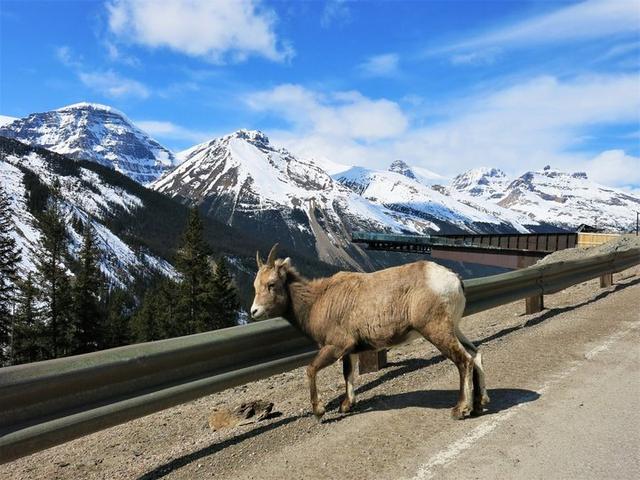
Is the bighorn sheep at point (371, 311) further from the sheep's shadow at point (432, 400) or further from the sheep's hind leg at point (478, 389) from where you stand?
the sheep's shadow at point (432, 400)

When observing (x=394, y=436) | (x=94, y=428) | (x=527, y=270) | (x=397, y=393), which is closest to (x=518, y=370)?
(x=397, y=393)

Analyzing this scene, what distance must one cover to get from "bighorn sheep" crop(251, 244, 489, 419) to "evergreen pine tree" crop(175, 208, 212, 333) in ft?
138

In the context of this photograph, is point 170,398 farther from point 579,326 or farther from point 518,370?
point 579,326

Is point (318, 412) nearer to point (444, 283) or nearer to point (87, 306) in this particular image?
point (444, 283)

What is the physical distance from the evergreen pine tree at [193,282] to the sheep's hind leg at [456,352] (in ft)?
142

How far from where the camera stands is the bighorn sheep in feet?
18.2

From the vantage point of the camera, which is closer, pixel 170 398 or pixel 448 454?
pixel 448 454

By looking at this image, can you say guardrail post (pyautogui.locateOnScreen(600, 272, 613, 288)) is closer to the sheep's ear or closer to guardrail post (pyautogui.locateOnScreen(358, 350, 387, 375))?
guardrail post (pyautogui.locateOnScreen(358, 350, 387, 375))

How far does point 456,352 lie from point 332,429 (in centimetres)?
151

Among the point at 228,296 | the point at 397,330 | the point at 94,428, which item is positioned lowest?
the point at 228,296

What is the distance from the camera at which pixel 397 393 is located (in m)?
6.42

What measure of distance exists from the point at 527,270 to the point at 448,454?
7.15 m

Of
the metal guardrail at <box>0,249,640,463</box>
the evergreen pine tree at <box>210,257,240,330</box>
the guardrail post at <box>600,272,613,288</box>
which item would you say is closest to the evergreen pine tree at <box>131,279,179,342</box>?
the evergreen pine tree at <box>210,257,240,330</box>

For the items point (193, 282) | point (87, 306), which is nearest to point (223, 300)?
point (193, 282)
